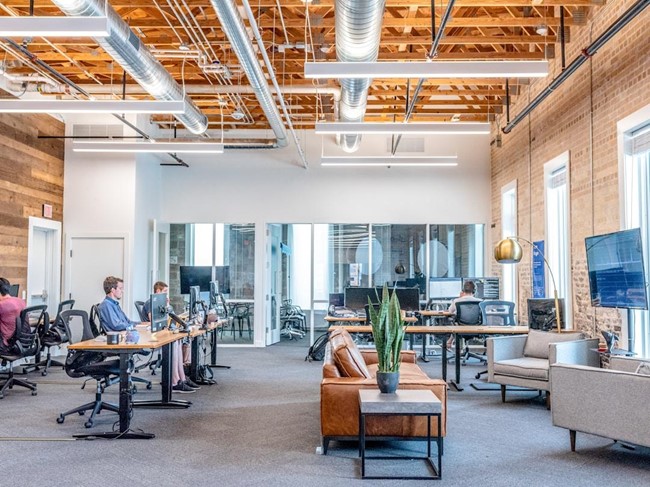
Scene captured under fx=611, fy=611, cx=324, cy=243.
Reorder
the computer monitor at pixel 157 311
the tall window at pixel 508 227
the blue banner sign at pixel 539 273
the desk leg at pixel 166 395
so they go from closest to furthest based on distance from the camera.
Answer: the computer monitor at pixel 157 311 < the desk leg at pixel 166 395 < the blue banner sign at pixel 539 273 < the tall window at pixel 508 227

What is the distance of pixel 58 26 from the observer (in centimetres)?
445

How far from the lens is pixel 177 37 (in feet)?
24.4

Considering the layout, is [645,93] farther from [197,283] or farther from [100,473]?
[197,283]

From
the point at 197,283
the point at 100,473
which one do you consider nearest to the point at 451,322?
the point at 197,283

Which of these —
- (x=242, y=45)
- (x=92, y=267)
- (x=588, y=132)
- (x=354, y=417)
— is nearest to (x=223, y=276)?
(x=92, y=267)

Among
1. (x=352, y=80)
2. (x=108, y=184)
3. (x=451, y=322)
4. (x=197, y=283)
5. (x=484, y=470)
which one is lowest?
(x=484, y=470)

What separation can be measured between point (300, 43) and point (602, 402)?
16.7 ft

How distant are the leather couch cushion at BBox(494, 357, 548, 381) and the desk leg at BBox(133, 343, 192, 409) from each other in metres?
3.22

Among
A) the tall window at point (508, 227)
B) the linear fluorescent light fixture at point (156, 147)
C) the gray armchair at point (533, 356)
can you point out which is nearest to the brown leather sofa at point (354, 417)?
the gray armchair at point (533, 356)

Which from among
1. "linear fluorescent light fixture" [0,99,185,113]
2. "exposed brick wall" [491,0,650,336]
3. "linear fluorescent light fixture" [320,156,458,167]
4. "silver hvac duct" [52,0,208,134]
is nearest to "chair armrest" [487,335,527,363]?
"exposed brick wall" [491,0,650,336]

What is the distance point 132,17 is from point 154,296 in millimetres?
3456

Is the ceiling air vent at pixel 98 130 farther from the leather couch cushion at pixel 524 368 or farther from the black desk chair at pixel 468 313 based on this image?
the leather couch cushion at pixel 524 368

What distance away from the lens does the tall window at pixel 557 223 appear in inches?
311

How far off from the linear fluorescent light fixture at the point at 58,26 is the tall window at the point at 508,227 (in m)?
7.24
